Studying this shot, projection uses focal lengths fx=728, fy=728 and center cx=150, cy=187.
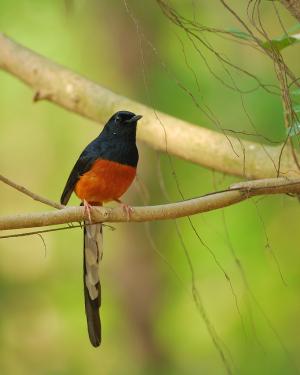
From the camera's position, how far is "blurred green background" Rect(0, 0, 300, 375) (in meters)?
7.03

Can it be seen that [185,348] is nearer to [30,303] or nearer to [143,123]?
[30,303]

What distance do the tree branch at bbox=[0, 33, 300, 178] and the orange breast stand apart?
0.24 meters

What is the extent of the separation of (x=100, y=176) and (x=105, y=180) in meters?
0.04

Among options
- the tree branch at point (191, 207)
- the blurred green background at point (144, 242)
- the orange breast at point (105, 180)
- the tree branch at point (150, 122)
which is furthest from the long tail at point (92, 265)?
the blurred green background at point (144, 242)

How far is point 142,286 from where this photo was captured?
9102 mm

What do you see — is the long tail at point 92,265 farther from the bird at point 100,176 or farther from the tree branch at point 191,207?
the tree branch at point 191,207

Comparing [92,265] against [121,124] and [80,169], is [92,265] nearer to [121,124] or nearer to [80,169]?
[80,169]

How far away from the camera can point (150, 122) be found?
395 centimetres

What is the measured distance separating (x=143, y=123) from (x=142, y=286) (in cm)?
536

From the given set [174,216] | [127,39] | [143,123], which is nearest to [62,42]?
[127,39]

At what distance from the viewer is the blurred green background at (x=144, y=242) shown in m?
7.03

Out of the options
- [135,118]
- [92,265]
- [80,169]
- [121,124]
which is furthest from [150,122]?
[92,265]

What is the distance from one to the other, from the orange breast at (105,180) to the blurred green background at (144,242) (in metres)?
2.23

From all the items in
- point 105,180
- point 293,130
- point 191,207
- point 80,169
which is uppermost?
point 80,169
